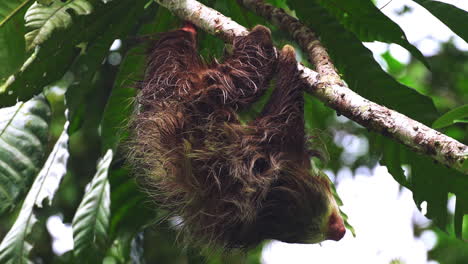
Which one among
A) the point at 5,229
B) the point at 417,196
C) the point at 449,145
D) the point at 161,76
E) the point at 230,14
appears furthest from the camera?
the point at 5,229

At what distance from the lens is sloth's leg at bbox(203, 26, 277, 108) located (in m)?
3.33

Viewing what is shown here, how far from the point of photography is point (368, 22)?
11.8 ft

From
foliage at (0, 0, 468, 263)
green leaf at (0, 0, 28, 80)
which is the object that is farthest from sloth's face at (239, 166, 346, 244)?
green leaf at (0, 0, 28, 80)

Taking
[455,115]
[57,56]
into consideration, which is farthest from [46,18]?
[455,115]

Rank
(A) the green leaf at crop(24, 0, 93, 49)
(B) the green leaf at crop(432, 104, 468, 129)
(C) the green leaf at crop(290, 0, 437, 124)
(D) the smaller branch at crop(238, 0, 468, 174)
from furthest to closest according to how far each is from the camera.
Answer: (C) the green leaf at crop(290, 0, 437, 124), (A) the green leaf at crop(24, 0, 93, 49), (B) the green leaf at crop(432, 104, 468, 129), (D) the smaller branch at crop(238, 0, 468, 174)

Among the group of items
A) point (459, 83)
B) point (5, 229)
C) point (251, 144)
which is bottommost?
point (5, 229)

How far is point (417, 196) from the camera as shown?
324 cm

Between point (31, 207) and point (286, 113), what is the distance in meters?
1.66

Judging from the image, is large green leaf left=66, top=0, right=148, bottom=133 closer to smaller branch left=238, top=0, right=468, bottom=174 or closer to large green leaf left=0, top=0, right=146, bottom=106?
large green leaf left=0, top=0, right=146, bottom=106

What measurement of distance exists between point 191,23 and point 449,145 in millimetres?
1867

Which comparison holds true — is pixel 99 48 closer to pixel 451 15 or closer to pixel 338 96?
pixel 338 96

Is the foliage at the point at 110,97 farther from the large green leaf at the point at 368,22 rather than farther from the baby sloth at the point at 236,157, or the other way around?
the baby sloth at the point at 236,157

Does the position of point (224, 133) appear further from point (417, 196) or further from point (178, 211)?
point (417, 196)

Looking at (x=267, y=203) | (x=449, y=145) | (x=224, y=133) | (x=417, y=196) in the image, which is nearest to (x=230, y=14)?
(x=224, y=133)
